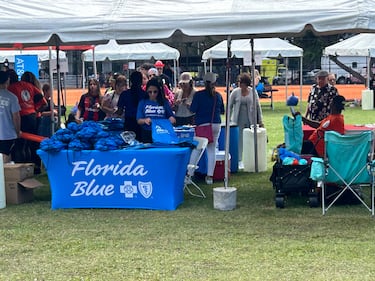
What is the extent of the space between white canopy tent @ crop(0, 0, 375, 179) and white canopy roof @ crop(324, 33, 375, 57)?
14.1 meters

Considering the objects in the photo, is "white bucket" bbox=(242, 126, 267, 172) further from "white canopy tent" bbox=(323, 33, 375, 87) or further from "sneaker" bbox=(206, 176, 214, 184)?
"white canopy tent" bbox=(323, 33, 375, 87)

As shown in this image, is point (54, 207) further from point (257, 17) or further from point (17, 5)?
point (257, 17)

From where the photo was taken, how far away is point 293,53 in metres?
19.6

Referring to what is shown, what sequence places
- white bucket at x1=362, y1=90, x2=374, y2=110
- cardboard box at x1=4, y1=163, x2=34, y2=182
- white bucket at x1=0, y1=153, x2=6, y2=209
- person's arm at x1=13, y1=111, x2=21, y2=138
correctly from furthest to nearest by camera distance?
1. white bucket at x1=362, y1=90, x2=374, y2=110
2. person's arm at x1=13, y1=111, x2=21, y2=138
3. cardboard box at x1=4, y1=163, x2=34, y2=182
4. white bucket at x1=0, y1=153, x2=6, y2=209

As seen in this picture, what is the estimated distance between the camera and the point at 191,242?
5688mm

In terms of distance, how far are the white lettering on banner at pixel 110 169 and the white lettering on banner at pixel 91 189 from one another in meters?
0.12

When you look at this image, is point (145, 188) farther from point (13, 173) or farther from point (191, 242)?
point (13, 173)

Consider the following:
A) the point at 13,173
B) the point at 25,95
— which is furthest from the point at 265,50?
the point at 13,173

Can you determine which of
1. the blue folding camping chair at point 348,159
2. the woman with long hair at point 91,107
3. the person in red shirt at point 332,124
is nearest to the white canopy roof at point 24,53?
the woman with long hair at point 91,107

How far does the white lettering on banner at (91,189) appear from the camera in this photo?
707cm

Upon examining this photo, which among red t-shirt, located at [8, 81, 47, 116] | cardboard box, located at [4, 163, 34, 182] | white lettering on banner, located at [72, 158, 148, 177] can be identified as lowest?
cardboard box, located at [4, 163, 34, 182]

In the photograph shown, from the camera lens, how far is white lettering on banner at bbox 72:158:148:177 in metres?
6.95

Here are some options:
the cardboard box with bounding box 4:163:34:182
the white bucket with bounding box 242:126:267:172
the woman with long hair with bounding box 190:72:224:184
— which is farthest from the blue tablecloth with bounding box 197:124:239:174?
the cardboard box with bounding box 4:163:34:182

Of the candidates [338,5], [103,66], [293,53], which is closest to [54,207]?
[338,5]
